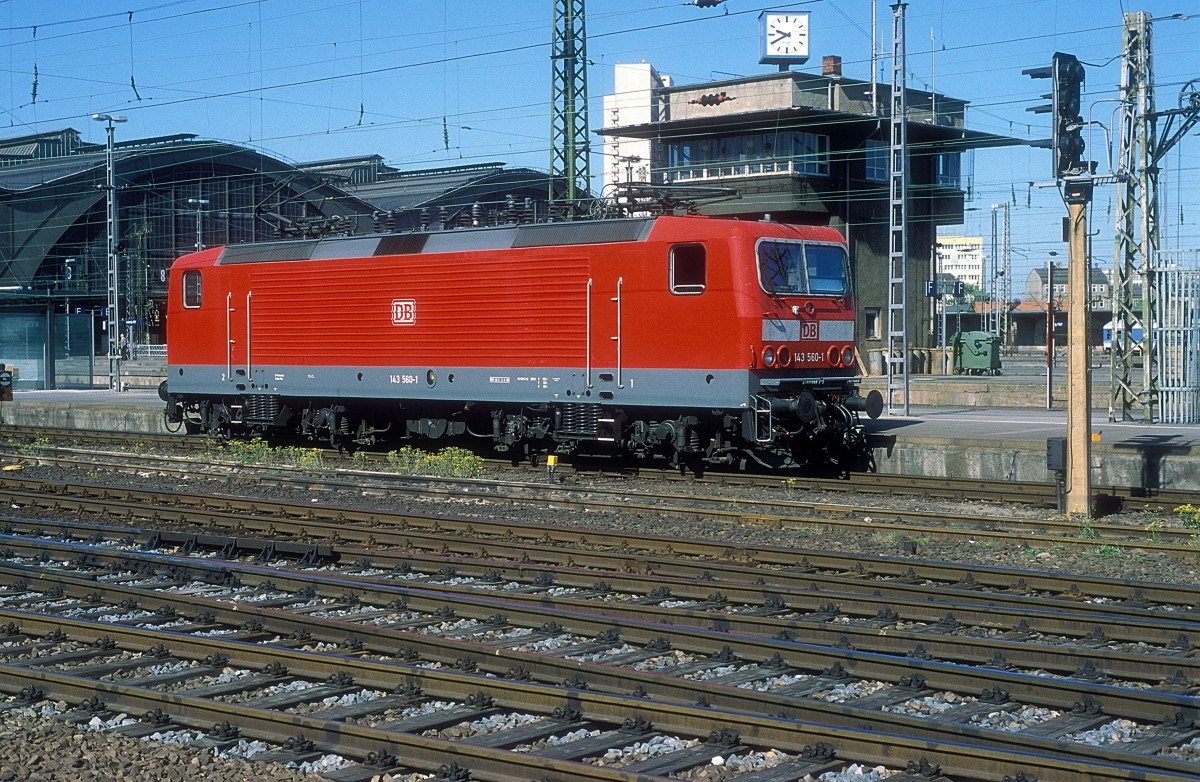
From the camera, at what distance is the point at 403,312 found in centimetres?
2194

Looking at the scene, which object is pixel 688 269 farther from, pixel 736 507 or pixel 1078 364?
pixel 1078 364

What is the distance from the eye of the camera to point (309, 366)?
927 inches

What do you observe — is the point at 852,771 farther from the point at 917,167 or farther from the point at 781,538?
the point at 917,167

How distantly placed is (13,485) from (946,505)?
44.0ft

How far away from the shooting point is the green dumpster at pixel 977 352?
1841 inches

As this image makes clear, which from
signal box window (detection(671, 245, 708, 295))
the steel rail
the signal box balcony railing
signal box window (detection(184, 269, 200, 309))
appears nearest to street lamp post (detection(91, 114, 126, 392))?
signal box window (detection(184, 269, 200, 309))

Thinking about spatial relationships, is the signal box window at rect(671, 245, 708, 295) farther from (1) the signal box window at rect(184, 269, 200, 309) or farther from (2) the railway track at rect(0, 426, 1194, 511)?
(1) the signal box window at rect(184, 269, 200, 309)

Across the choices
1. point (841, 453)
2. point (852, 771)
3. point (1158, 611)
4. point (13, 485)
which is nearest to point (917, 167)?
point (841, 453)

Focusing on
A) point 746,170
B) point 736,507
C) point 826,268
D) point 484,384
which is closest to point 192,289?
point 484,384

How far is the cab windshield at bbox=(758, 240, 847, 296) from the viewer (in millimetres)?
18234

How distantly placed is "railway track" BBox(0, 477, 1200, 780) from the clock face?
4674 centimetres

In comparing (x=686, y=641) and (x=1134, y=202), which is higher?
(x=1134, y=202)

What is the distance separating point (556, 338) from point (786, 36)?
4083cm

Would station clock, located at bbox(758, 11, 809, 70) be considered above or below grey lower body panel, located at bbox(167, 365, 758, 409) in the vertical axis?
above
